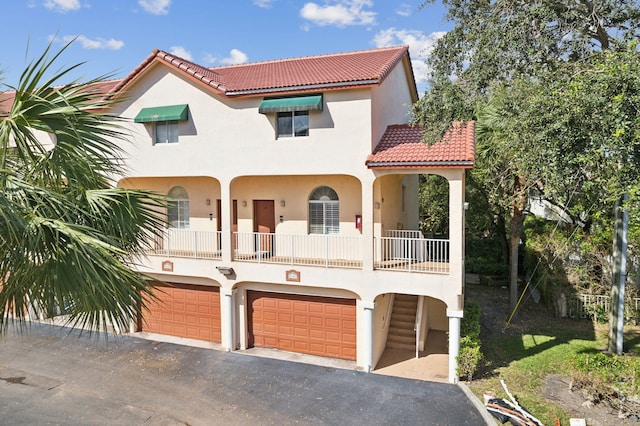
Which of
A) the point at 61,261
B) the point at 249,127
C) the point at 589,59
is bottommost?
the point at 61,261

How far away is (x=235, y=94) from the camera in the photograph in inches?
648

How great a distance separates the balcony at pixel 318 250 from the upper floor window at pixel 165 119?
4235mm

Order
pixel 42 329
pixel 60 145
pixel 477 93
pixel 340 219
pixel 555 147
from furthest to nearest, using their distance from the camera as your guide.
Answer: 1. pixel 42 329
2. pixel 340 219
3. pixel 477 93
4. pixel 555 147
5. pixel 60 145

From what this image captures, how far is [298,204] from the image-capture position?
18.2m

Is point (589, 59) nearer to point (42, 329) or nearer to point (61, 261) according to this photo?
point (61, 261)

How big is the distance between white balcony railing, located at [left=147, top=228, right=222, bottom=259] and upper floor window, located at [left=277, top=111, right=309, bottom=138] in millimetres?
5479

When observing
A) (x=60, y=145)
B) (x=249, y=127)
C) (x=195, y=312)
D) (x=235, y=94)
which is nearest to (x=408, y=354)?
(x=195, y=312)

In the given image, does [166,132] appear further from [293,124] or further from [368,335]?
[368,335]

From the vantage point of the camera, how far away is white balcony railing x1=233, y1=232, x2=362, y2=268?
53.3 ft

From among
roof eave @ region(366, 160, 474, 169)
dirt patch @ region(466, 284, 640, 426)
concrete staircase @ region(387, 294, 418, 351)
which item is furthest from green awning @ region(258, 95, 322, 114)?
dirt patch @ region(466, 284, 640, 426)

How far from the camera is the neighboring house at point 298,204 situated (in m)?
15.1

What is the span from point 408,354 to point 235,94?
12774 millimetres

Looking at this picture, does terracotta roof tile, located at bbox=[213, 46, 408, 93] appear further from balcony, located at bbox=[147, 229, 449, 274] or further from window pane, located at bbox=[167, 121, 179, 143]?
balcony, located at bbox=[147, 229, 449, 274]

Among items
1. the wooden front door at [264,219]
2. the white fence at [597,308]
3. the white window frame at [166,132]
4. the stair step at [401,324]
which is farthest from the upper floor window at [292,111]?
the white fence at [597,308]
